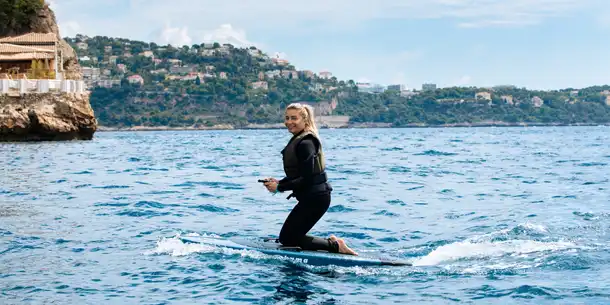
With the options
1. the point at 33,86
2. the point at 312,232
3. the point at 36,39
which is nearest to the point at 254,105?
the point at 36,39

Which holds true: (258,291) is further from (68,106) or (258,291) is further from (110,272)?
(68,106)

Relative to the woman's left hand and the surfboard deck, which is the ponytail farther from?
the surfboard deck

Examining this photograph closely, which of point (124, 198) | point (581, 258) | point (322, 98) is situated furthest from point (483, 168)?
point (322, 98)

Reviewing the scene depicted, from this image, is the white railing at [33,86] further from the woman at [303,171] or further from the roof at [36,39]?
the woman at [303,171]

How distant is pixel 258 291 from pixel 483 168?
71.6 feet

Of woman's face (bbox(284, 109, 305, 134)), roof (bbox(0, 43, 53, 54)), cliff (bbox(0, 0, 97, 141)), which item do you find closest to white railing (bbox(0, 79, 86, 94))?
cliff (bbox(0, 0, 97, 141))

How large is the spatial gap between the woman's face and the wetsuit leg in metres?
0.84

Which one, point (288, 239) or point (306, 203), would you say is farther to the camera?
point (288, 239)

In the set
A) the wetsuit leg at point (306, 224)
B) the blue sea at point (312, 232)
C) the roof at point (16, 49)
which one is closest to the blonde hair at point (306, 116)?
the wetsuit leg at point (306, 224)

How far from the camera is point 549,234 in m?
12.4

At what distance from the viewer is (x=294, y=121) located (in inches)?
359

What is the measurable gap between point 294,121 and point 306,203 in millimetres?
1025

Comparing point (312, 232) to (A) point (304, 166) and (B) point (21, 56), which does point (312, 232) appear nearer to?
(A) point (304, 166)

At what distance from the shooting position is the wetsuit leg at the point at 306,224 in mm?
9500
